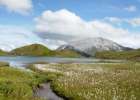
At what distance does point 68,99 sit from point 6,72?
23.7 metres

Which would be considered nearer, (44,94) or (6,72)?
(44,94)

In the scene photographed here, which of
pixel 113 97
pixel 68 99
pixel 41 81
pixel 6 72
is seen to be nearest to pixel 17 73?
pixel 6 72

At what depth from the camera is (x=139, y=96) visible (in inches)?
1276

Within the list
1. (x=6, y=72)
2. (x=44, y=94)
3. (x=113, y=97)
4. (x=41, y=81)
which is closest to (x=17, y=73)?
(x=6, y=72)

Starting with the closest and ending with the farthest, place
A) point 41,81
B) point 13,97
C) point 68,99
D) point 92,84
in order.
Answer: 1. point 13,97
2. point 68,99
3. point 92,84
4. point 41,81

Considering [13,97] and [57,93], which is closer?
[13,97]

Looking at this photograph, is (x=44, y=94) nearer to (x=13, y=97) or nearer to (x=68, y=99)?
(x=68, y=99)

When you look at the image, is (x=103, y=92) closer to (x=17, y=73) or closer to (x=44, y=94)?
(x=44, y=94)

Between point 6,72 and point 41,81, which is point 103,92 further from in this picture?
point 6,72

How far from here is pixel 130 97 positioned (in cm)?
3175

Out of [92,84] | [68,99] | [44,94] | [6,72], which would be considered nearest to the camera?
[68,99]

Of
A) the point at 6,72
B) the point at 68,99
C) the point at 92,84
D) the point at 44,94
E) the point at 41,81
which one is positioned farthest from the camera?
the point at 6,72

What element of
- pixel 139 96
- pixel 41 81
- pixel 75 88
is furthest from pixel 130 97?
pixel 41 81

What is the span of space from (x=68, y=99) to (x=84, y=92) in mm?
2164
